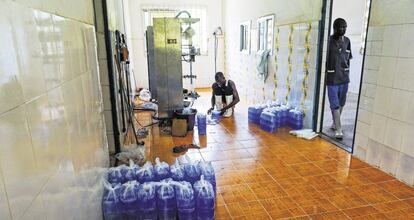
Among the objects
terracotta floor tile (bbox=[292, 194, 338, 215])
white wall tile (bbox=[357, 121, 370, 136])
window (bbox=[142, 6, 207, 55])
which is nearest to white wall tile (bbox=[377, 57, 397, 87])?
white wall tile (bbox=[357, 121, 370, 136])

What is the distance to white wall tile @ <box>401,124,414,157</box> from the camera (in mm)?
2465

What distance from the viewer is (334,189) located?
8.20 ft

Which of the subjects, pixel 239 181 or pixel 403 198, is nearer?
pixel 403 198

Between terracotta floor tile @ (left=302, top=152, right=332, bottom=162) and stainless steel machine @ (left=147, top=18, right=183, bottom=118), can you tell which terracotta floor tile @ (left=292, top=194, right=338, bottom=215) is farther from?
stainless steel machine @ (left=147, top=18, right=183, bottom=118)

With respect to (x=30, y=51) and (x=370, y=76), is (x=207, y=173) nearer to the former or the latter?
(x=30, y=51)

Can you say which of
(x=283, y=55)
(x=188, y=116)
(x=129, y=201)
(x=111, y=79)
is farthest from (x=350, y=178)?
(x=111, y=79)

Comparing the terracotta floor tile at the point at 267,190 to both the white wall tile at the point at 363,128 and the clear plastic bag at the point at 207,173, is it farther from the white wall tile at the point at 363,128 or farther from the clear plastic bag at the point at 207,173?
the white wall tile at the point at 363,128

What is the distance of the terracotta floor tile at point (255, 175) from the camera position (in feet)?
8.83

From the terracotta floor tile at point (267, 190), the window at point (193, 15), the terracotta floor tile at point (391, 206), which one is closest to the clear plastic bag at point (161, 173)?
the terracotta floor tile at point (267, 190)

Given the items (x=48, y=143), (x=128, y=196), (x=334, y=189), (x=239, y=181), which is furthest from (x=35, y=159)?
(x=334, y=189)

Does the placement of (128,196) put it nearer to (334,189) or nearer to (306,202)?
(306,202)

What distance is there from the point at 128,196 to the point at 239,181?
3.64 ft

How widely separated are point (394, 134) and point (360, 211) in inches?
36.3

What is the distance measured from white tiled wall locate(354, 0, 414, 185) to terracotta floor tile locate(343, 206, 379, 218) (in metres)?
0.64
